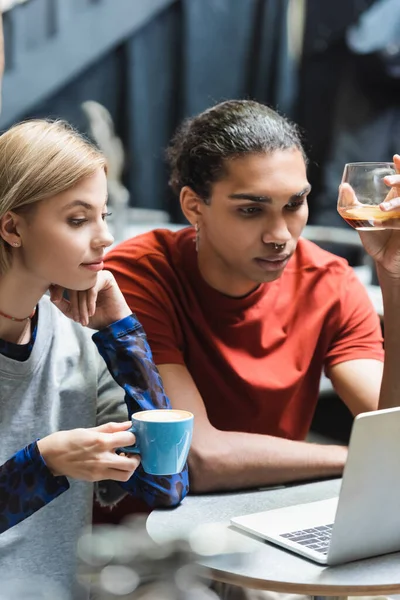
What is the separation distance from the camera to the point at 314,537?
3.80 feet

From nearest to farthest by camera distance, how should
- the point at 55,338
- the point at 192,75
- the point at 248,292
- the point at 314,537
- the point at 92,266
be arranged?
the point at 314,537, the point at 92,266, the point at 55,338, the point at 248,292, the point at 192,75

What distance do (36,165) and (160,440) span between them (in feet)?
1.46

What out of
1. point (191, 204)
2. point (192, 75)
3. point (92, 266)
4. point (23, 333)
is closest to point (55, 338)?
point (23, 333)

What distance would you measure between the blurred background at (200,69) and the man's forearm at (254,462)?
96.6 inches

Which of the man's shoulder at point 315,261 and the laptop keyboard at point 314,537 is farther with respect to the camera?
the man's shoulder at point 315,261

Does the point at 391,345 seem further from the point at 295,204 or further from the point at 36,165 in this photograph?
the point at 36,165

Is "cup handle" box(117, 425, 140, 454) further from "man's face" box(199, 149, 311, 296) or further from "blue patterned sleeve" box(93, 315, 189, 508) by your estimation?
"man's face" box(199, 149, 311, 296)

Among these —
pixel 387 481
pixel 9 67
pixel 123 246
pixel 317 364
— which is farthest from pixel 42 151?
pixel 9 67

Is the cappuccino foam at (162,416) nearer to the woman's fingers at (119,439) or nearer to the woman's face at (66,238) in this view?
the woman's fingers at (119,439)

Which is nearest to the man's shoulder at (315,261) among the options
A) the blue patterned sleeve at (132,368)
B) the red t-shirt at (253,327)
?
the red t-shirt at (253,327)

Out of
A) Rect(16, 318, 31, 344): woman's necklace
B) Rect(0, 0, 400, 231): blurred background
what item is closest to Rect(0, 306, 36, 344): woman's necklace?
Rect(16, 318, 31, 344): woman's necklace

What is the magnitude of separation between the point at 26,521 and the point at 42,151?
1.83 ft

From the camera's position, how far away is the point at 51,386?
1.34m

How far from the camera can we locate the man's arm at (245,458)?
4.62ft
